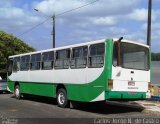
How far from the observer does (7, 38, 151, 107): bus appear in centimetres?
1630

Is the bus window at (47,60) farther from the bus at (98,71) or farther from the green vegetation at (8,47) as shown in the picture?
the green vegetation at (8,47)

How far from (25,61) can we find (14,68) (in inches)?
82.1

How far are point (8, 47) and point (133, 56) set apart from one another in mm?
36525

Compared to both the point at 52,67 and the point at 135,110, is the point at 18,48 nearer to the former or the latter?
the point at 52,67

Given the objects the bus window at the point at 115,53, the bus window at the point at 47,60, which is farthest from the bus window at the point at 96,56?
the bus window at the point at 47,60

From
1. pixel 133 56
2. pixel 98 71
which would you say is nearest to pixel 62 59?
pixel 98 71

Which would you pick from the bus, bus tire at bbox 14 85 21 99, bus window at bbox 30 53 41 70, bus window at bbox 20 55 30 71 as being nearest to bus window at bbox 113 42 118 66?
the bus

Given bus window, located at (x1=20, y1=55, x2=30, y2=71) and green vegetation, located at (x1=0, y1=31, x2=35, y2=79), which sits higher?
green vegetation, located at (x1=0, y1=31, x2=35, y2=79)

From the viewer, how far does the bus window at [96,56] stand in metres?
16.5

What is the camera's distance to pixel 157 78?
31391 mm

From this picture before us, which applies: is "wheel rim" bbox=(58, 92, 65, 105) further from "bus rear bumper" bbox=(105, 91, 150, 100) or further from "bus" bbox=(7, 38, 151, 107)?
"bus rear bumper" bbox=(105, 91, 150, 100)

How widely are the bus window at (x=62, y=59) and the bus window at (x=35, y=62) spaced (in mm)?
2398

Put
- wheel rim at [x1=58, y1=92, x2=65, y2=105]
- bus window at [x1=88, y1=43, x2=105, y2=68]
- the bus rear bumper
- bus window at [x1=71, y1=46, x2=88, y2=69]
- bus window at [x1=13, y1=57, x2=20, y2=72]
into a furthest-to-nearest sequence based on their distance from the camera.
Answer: bus window at [x1=13, y1=57, x2=20, y2=72] → wheel rim at [x1=58, y1=92, x2=65, y2=105] → bus window at [x1=71, y1=46, x2=88, y2=69] → bus window at [x1=88, y1=43, x2=105, y2=68] → the bus rear bumper

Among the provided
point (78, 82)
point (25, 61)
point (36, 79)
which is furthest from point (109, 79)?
point (25, 61)
